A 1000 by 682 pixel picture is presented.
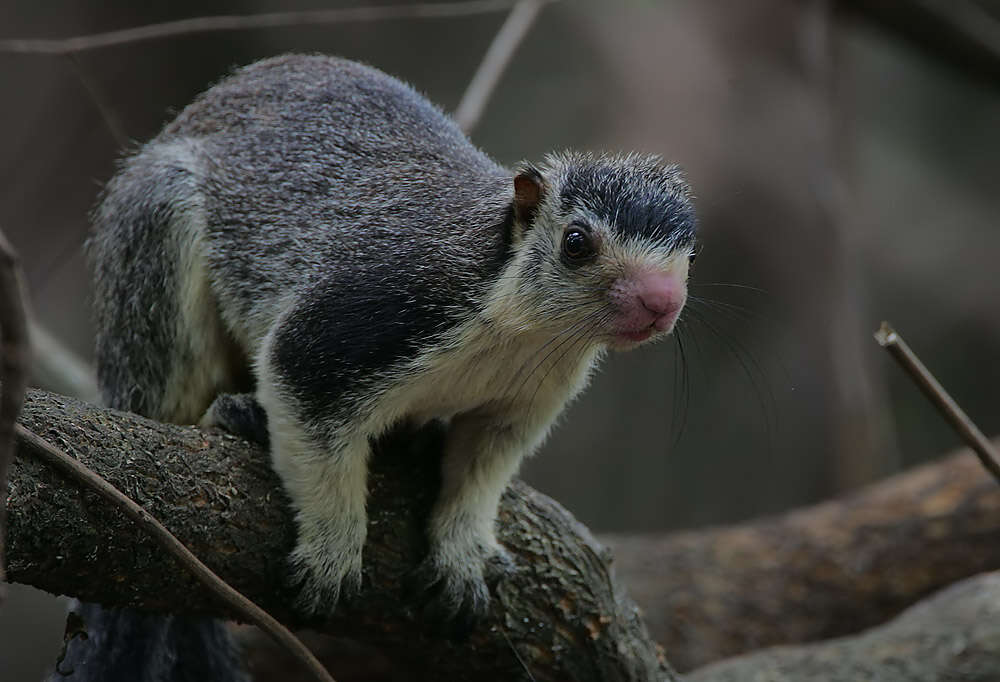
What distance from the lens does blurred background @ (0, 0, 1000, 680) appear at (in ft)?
36.9

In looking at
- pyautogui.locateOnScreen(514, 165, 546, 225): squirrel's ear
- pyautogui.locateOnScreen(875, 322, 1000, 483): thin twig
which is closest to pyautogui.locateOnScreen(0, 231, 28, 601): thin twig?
pyautogui.locateOnScreen(514, 165, 546, 225): squirrel's ear

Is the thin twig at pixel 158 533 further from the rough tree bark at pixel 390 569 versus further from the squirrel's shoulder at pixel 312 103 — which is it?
the squirrel's shoulder at pixel 312 103

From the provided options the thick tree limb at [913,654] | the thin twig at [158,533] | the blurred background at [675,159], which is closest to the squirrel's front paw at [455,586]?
the thin twig at [158,533]

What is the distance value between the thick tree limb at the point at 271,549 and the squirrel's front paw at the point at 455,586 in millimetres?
79

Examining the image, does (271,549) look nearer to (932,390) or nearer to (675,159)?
(932,390)

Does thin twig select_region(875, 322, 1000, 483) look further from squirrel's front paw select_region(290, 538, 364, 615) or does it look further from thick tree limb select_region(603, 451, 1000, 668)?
thick tree limb select_region(603, 451, 1000, 668)

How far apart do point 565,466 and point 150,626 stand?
31.1 ft

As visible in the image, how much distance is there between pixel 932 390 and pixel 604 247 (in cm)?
→ 122

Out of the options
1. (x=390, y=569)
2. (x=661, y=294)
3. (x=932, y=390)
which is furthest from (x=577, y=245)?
(x=390, y=569)

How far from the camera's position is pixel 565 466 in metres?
13.7

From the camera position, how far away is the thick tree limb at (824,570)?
745cm

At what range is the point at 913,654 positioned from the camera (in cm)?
547

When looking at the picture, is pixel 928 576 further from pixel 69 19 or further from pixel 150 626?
pixel 69 19

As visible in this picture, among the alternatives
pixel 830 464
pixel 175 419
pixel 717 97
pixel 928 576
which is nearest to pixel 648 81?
pixel 717 97
